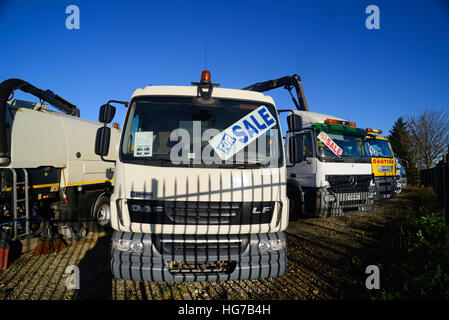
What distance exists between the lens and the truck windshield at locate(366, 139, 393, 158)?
655 centimetres

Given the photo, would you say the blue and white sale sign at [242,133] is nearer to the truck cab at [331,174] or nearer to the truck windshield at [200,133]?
the truck windshield at [200,133]

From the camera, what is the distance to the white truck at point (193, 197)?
2521mm

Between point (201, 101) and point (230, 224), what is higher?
point (201, 101)

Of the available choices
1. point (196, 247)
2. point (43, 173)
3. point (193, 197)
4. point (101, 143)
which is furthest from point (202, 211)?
point (43, 173)

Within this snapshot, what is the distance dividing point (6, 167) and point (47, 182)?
0.88 metres

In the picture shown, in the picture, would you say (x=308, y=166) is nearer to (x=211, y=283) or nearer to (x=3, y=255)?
(x=211, y=283)

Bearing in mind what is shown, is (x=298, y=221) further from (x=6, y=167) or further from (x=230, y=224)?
(x=6, y=167)

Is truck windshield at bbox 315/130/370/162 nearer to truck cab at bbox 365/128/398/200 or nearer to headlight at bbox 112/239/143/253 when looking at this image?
truck cab at bbox 365/128/398/200

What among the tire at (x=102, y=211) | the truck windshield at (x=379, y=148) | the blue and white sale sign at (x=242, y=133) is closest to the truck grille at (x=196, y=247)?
the blue and white sale sign at (x=242, y=133)

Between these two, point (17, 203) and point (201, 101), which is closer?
point (201, 101)

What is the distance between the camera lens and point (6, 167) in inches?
147

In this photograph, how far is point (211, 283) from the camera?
10.6ft

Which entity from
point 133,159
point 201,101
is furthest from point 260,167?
point 133,159
